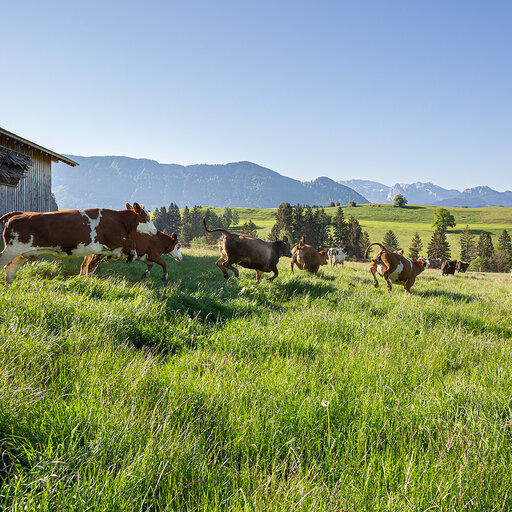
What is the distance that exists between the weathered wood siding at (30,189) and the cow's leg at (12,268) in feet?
41.5

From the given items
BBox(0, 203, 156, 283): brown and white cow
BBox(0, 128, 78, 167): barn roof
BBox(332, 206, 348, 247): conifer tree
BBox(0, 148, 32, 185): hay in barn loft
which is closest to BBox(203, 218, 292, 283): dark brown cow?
BBox(0, 203, 156, 283): brown and white cow

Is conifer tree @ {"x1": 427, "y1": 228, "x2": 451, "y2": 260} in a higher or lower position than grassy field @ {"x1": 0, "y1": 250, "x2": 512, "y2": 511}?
lower

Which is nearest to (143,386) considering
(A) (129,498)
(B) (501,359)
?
(A) (129,498)

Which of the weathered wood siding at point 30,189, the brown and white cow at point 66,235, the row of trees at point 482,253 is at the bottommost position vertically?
the row of trees at point 482,253

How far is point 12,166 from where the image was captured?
16844 mm

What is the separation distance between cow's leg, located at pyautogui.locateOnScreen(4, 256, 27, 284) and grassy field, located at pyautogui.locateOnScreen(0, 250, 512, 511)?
7.65 feet

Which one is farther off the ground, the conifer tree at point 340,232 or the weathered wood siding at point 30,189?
the weathered wood siding at point 30,189

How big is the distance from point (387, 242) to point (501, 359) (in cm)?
9217

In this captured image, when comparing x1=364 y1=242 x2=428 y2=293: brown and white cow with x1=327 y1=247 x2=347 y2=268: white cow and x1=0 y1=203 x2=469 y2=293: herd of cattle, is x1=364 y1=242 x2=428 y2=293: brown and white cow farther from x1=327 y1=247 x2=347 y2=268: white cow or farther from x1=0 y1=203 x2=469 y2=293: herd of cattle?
x1=327 y1=247 x2=347 y2=268: white cow

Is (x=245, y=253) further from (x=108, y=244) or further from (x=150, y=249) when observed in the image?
(x=108, y=244)

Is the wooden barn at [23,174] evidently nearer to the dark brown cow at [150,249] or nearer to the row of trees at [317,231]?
the dark brown cow at [150,249]

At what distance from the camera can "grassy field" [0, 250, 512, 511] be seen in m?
1.65

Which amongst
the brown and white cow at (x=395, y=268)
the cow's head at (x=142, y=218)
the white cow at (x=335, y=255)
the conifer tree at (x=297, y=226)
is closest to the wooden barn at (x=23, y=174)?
the cow's head at (x=142, y=218)

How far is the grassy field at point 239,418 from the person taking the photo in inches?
65.0
